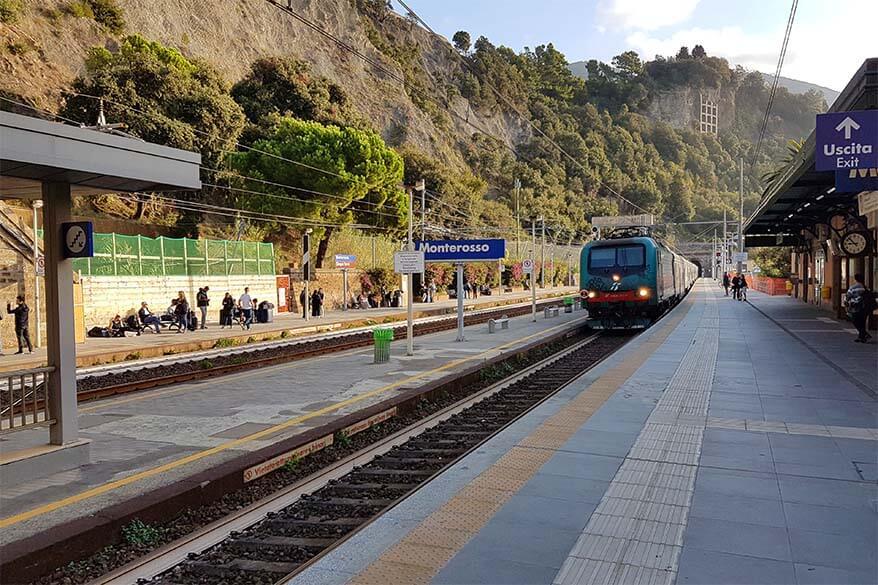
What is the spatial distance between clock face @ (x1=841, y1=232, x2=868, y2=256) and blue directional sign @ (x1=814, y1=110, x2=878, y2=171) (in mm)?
9522

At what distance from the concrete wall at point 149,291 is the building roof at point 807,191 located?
2117 cm

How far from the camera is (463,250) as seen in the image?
17.6m

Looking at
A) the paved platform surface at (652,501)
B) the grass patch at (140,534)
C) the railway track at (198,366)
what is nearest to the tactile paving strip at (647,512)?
the paved platform surface at (652,501)

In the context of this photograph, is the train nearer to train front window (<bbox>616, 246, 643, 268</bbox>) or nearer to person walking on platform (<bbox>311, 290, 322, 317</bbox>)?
train front window (<bbox>616, 246, 643, 268</bbox>)

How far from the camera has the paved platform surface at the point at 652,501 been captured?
159 inches

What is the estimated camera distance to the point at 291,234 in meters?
38.7

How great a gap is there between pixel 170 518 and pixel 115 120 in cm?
3537

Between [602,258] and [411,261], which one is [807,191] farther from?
[411,261]

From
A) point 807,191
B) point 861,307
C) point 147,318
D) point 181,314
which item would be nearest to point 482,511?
point 861,307

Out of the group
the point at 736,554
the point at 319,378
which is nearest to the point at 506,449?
the point at 736,554

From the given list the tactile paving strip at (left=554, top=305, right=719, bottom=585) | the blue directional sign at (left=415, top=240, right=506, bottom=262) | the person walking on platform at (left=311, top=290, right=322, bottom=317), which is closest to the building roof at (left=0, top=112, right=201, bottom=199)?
the tactile paving strip at (left=554, top=305, right=719, bottom=585)

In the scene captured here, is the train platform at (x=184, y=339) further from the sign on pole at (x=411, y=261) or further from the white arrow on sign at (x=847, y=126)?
the white arrow on sign at (x=847, y=126)

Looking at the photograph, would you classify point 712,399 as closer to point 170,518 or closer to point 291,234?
point 170,518

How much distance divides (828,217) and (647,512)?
21.4m
